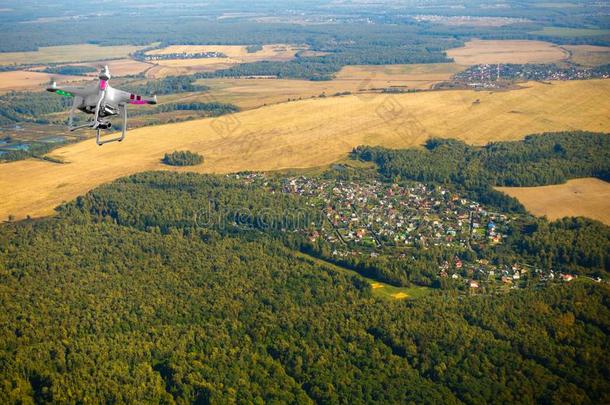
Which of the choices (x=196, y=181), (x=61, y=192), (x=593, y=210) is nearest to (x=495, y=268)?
(x=593, y=210)

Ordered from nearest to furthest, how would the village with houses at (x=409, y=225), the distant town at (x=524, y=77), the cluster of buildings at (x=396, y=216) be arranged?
the village with houses at (x=409, y=225), the cluster of buildings at (x=396, y=216), the distant town at (x=524, y=77)

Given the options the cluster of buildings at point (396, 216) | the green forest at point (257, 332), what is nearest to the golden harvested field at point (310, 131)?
the cluster of buildings at point (396, 216)

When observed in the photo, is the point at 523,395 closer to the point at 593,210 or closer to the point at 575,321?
the point at 575,321

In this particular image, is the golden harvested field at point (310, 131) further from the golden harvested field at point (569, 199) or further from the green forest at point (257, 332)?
the golden harvested field at point (569, 199)

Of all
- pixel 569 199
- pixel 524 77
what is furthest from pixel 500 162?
pixel 524 77

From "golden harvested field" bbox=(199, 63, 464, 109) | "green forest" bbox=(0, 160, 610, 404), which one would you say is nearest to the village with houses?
"green forest" bbox=(0, 160, 610, 404)
